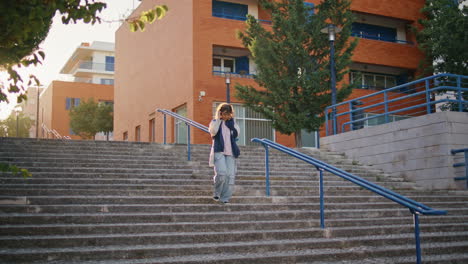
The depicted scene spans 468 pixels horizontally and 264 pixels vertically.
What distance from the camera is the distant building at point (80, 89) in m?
44.2

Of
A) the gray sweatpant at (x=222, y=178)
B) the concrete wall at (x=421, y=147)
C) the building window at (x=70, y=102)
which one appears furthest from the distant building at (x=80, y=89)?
Answer: the gray sweatpant at (x=222, y=178)

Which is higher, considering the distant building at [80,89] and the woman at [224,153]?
the distant building at [80,89]

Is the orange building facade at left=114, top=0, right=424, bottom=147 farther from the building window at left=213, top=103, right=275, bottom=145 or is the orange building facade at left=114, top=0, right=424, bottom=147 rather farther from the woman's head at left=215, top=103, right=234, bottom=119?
the woman's head at left=215, top=103, right=234, bottom=119

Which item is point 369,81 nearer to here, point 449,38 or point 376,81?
point 376,81

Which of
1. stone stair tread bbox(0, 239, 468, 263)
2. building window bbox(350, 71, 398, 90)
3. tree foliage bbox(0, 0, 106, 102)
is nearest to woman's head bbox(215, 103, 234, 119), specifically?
stone stair tread bbox(0, 239, 468, 263)

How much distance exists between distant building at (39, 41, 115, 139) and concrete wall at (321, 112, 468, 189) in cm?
3206

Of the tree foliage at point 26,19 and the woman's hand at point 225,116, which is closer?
the tree foliage at point 26,19

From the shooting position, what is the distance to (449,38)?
22859mm

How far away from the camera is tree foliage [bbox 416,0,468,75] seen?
2236cm

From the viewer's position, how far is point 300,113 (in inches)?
714

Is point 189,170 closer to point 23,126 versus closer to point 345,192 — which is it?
point 345,192

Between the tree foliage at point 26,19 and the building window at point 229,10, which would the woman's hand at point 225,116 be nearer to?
the tree foliage at point 26,19

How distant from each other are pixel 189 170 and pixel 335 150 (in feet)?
18.2

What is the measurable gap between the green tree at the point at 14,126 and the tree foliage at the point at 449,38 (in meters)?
34.2
